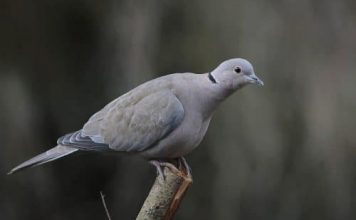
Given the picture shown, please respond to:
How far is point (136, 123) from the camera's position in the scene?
9.08ft

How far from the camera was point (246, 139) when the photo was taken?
→ 456cm

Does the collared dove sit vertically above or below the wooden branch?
above

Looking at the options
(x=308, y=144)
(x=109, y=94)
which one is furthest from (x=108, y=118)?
(x=308, y=144)

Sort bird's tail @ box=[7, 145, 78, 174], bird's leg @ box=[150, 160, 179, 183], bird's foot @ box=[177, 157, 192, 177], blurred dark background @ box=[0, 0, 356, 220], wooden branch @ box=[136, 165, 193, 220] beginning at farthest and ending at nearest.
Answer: blurred dark background @ box=[0, 0, 356, 220] < bird's tail @ box=[7, 145, 78, 174] < bird's foot @ box=[177, 157, 192, 177] < bird's leg @ box=[150, 160, 179, 183] < wooden branch @ box=[136, 165, 193, 220]

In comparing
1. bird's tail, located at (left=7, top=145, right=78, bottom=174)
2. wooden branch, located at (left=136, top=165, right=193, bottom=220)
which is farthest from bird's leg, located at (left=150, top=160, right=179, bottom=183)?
bird's tail, located at (left=7, top=145, right=78, bottom=174)

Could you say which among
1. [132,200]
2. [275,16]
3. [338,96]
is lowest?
[132,200]

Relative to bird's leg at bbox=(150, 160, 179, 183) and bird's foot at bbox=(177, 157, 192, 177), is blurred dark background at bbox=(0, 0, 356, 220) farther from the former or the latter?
bird's leg at bbox=(150, 160, 179, 183)

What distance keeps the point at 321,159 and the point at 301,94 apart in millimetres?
396

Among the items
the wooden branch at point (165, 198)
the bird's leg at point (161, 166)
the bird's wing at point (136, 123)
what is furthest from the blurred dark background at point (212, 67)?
the wooden branch at point (165, 198)

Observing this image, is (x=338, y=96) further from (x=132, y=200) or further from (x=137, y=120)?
(x=137, y=120)

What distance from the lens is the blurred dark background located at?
447cm

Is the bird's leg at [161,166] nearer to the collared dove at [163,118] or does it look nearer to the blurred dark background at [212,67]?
the collared dove at [163,118]

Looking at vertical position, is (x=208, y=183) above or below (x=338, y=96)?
below

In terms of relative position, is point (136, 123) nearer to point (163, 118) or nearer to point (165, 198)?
point (163, 118)
